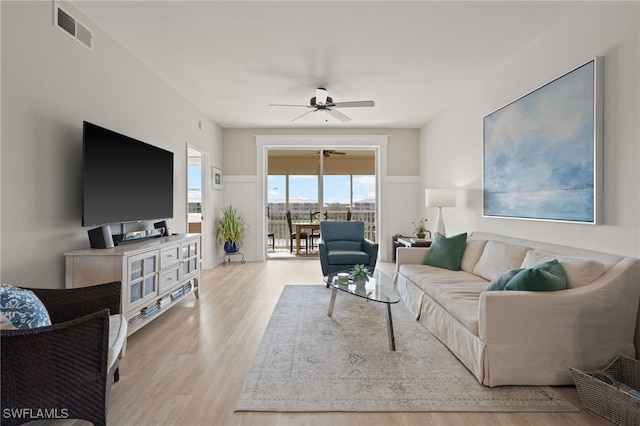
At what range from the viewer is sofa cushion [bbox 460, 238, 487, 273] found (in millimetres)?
3607

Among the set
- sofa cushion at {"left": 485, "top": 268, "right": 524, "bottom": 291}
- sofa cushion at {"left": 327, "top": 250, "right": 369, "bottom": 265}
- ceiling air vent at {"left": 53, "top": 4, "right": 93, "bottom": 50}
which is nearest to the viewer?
sofa cushion at {"left": 485, "top": 268, "right": 524, "bottom": 291}

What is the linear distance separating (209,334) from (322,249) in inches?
78.7

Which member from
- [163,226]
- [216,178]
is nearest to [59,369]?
[163,226]

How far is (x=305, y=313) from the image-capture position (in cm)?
346

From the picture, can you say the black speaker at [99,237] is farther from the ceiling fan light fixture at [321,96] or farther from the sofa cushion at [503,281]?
the sofa cushion at [503,281]

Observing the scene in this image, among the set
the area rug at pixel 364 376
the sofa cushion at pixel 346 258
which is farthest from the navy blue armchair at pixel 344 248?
the area rug at pixel 364 376

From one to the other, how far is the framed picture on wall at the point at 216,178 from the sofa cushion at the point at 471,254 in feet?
14.4

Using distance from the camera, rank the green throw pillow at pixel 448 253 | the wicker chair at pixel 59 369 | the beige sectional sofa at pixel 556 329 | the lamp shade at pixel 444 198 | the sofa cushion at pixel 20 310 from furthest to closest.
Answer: the lamp shade at pixel 444 198, the green throw pillow at pixel 448 253, the beige sectional sofa at pixel 556 329, the sofa cushion at pixel 20 310, the wicker chair at pixel 59 369

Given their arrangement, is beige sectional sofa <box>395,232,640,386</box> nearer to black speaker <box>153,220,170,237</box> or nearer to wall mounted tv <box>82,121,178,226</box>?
wall mounted tv <box>82,121,178,226</box>

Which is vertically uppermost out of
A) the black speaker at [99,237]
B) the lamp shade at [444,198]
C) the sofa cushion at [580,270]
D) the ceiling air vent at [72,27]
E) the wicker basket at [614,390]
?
the ceiling air vent at [72,27]

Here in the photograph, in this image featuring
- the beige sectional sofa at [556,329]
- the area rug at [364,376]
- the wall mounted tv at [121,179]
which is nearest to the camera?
the area rug at [364,376]

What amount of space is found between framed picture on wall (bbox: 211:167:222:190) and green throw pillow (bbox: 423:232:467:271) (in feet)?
13.2

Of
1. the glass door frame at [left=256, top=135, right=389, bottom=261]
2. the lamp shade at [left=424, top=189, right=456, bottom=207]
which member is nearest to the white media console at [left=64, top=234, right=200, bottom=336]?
the glass door frame at [left=256, top=135, right=389, bottom=261]

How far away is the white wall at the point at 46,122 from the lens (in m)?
2.14
